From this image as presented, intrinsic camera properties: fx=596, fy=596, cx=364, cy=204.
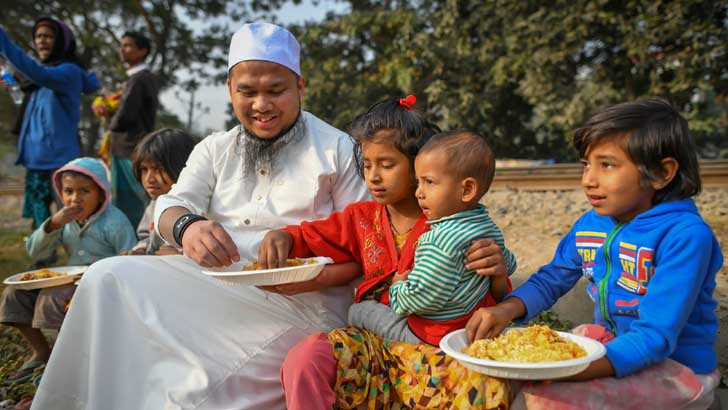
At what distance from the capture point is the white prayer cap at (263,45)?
2.72 metres

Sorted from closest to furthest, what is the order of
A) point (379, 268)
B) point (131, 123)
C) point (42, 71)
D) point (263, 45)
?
point (379, 268), point (263, 45), point (42, 71), point (131, 123)

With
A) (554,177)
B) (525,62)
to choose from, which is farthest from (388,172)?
(525,62)

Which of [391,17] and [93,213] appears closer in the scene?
[93,213]

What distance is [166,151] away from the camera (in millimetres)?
3693

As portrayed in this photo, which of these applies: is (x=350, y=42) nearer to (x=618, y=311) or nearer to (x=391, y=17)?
(x=391, y=17)

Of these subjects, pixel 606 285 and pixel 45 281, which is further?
pixel 45 281

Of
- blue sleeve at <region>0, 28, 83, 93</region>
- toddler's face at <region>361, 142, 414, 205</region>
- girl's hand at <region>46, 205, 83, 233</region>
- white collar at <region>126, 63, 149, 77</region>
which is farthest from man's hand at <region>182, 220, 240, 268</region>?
white collar at <region>126, 63, 149, 77</region>

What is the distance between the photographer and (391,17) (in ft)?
48.0

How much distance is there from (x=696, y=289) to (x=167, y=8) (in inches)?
826

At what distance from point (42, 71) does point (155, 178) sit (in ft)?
7.96

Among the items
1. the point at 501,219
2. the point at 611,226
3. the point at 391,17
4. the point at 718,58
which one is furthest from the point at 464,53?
the point at 611,226

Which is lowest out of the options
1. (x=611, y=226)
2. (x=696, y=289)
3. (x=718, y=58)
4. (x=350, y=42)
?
(x=696, y=289)

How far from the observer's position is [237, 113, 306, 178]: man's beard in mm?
2863

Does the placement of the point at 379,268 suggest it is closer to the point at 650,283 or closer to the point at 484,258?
the point at 484,258
